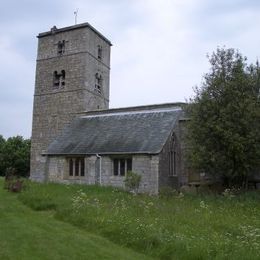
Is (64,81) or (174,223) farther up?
(64,81)

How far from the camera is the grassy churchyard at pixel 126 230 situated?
9359 mm

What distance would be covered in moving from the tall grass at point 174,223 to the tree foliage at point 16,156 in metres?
35.7

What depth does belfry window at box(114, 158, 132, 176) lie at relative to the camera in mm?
26797

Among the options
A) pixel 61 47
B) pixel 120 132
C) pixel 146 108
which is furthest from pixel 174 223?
pixel 61 47

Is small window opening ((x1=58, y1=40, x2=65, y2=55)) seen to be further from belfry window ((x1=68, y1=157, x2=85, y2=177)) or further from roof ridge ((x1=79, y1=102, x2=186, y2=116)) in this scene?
belfry window ((x1=68, y1=157, x2=85, y2=177))

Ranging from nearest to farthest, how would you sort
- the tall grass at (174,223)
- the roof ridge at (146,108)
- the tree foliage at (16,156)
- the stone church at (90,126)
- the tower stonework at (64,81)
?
the tall grass at (174,223) < the stone church at (90,126) < the roof ridge at (146,108) < the tower stonework at (64,81) < the tree foliage at (16,156)

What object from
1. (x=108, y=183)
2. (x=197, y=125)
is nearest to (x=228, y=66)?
(x=197, y=125)

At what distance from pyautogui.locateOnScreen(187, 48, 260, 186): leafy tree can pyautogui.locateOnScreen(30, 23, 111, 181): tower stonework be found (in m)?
15.6

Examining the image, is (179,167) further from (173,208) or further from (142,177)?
(173,208)

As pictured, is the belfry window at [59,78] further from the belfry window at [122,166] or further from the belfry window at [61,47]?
the belfry window at [122,166]

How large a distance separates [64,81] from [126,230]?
88.5 ft

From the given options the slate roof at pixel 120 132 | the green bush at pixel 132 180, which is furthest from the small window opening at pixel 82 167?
the green bush at pixel 132 180

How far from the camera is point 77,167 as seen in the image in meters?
29.1

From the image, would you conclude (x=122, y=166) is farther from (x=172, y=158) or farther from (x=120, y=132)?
(x=172, y=158)
